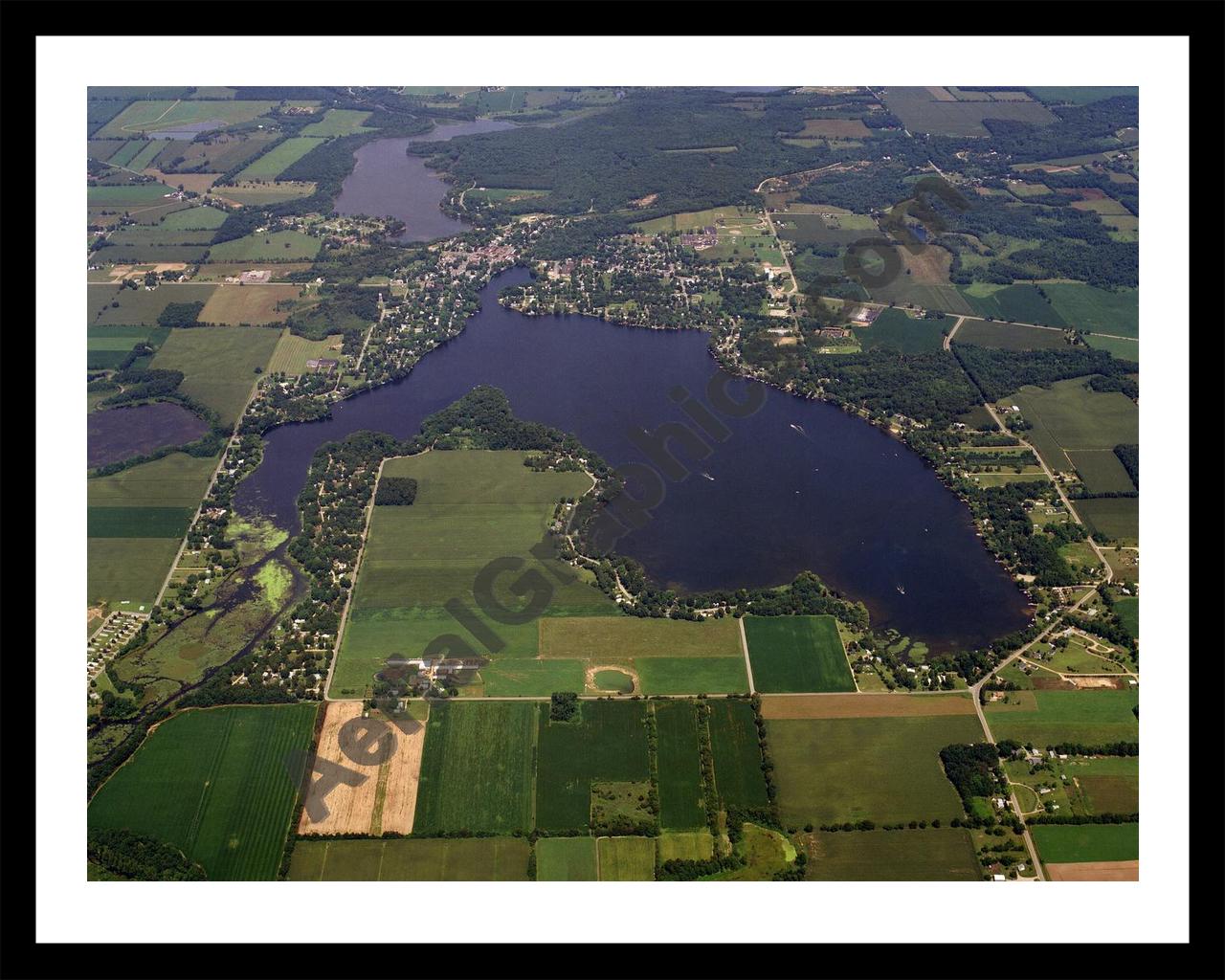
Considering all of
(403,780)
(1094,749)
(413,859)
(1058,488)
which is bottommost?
(413,859)

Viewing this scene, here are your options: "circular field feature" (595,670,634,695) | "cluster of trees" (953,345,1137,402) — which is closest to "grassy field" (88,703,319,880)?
"circular field feature" (595,670,634,695)

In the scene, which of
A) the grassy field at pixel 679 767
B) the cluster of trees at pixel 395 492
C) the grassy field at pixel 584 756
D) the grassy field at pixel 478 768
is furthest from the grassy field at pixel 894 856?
the cluster of trees at pixel 395 492

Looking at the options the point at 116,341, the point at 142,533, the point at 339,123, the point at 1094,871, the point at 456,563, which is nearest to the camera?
the point at 1094,871

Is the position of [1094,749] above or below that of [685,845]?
above

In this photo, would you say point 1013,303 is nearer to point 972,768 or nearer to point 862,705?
point 862,705

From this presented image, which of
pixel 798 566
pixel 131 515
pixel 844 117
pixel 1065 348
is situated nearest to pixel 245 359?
pixel 131 515

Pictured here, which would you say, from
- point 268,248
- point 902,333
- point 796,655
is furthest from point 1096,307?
point 268,248

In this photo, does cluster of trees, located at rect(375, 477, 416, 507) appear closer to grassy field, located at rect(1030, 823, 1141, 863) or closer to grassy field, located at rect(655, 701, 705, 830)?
grassy field, located at rect(655, 701, 705, 830)
